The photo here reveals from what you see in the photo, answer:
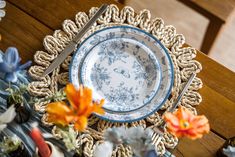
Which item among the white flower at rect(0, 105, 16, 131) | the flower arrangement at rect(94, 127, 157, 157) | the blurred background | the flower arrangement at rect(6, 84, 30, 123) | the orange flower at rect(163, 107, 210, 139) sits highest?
the blurred background

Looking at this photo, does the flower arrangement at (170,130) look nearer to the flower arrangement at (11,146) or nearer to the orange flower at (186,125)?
the orange flower at (186,125)

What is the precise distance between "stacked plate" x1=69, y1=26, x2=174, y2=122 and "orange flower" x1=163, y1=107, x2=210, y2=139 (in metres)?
0.29

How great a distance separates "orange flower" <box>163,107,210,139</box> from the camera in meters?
0.79

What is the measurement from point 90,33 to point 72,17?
2.9 inches

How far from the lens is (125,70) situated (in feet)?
3.78

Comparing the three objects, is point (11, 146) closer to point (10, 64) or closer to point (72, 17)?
point (10, 64)

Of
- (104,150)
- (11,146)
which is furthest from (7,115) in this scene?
(104,150)

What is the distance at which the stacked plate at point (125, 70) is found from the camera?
3.64 ft

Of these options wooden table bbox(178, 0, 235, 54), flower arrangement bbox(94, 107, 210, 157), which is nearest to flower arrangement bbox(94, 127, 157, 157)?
flower arrangement bbox(94, 107, 210, 157)

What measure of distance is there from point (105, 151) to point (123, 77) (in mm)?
273

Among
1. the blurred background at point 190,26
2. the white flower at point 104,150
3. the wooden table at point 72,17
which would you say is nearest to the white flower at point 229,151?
the wooden table at point 72,17

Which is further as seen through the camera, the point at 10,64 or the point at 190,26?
the point at 190,26

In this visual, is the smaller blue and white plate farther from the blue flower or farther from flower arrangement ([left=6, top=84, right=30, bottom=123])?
the blue flower

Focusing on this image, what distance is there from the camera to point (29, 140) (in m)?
1.07
